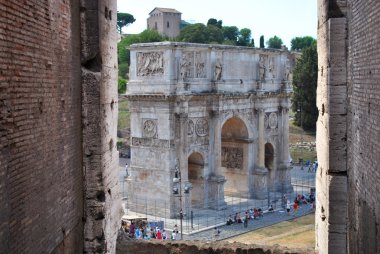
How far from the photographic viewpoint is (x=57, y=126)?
6.67 m

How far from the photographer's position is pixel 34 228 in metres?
5.70

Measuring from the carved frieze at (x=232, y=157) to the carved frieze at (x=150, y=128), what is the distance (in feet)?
19.2

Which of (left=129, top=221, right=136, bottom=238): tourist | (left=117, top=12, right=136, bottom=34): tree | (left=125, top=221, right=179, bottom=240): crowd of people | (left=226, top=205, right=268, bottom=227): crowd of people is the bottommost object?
(left=226, top=205, right=268, bottom=227): crowd of people

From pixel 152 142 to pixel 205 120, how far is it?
2837 millimetres

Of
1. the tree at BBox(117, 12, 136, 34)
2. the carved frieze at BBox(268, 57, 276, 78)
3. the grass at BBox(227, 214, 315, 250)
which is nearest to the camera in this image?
the grass at BBox(227, 214, 315, 250)

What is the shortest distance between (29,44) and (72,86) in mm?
1802

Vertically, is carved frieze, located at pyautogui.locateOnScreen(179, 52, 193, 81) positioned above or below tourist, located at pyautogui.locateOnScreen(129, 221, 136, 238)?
above

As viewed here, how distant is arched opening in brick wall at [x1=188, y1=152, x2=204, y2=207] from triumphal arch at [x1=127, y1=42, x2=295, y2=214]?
0.15 ft

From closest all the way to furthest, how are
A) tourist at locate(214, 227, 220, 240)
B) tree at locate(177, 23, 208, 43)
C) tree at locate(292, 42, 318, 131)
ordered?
Answer: tourist at locate(214, 227, 220, 240)
tree at locate(292, 42, 318, 131)
tree at locate(177, 23, 208, 43)

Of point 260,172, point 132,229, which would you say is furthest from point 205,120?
point 132,229

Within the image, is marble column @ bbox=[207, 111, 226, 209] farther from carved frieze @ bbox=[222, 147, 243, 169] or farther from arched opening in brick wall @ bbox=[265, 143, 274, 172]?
arched opening in brick wall @ bbox=[265, 143, 274, 172]

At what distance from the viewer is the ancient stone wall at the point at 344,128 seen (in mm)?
6793

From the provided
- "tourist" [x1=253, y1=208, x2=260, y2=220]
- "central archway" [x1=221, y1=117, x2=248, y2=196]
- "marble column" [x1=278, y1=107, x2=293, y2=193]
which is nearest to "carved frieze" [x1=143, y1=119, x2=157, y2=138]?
"central archway" [x1=221, y1=117, x2=248, y2=196]

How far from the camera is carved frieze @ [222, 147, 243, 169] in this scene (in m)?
28.7
